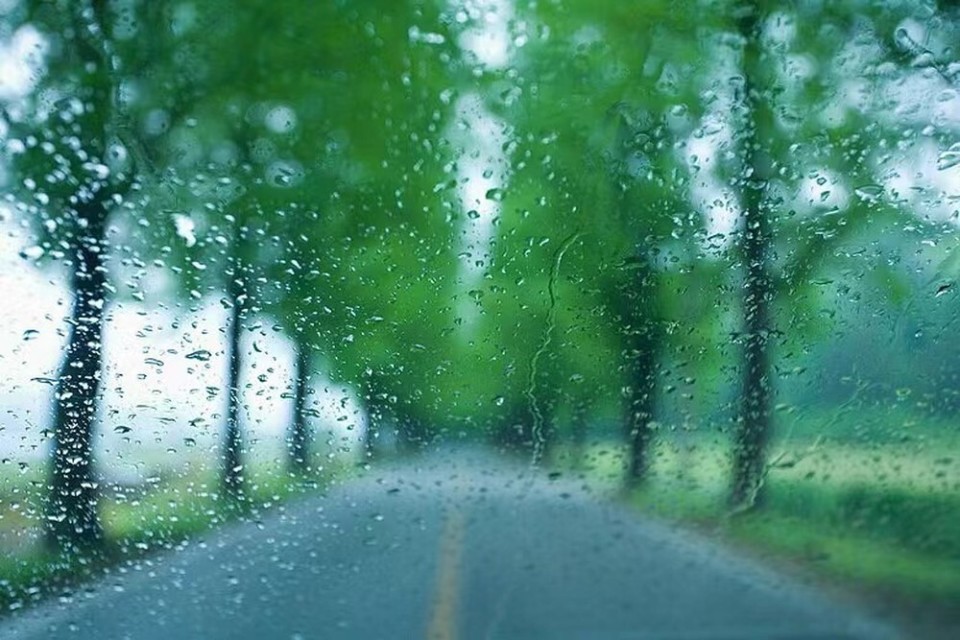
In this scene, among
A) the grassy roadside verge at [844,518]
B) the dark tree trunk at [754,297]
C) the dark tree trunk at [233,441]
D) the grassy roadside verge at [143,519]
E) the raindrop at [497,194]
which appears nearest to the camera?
the grassy roadside verge at [844,518]

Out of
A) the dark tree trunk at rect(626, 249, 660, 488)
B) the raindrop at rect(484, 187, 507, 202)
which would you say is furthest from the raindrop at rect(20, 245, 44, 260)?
the dark tree trunk at rect(626, 249, 660, 488)

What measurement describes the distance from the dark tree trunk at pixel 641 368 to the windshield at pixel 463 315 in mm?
21

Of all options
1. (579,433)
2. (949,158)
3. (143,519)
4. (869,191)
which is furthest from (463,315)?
(949,158)

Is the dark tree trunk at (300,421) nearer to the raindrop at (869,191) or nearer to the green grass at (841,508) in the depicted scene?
the green grass at (841,508)

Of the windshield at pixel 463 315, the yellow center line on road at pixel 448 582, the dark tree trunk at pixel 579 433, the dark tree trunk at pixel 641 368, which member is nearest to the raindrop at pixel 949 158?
the windshield at pixel 463 315

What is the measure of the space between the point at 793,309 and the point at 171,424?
3184 mm

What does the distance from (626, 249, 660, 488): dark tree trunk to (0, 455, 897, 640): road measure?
37cm

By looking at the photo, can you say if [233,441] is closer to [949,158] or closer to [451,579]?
[451,579]

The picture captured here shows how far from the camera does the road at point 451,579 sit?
3.72 meters

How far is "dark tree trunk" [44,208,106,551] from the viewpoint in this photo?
4379 millimetres

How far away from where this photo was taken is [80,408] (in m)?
4.54

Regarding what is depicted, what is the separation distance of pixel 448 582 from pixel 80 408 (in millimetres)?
1999

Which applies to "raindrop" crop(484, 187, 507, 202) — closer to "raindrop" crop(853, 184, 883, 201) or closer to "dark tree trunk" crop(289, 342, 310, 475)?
"dark tree trunk" crop(289, 342, 310, 475)

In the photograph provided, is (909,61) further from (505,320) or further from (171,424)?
(171,424)
